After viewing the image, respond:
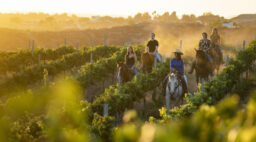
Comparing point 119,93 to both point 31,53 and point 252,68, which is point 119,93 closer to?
point 252,68

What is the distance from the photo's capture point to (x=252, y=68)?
53.4ft

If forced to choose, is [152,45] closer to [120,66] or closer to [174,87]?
[120,66]

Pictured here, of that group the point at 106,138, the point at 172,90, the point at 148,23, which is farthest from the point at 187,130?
the point at 148,23

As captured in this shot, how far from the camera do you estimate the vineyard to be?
0.87 m

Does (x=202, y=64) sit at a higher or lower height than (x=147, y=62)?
higher

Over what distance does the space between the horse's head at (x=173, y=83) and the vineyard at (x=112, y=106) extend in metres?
0.85

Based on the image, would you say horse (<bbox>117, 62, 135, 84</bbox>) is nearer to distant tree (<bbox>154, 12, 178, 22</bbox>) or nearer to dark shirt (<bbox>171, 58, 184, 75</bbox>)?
dark shirt (<bbox>171, 58, 184, 75</bbox>)

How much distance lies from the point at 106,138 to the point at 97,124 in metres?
0.33

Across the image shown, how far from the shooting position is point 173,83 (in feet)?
30.6

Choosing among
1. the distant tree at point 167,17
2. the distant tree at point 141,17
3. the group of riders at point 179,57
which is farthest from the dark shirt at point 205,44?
the distant tree at point 167,17

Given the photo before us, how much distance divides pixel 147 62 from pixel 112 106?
16.7ft

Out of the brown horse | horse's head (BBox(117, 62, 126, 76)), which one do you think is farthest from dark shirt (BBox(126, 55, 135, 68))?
the brown horse

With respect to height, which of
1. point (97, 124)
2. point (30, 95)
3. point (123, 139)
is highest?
point (123, 139)

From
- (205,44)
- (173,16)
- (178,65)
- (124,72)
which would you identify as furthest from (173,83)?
(173,16)
